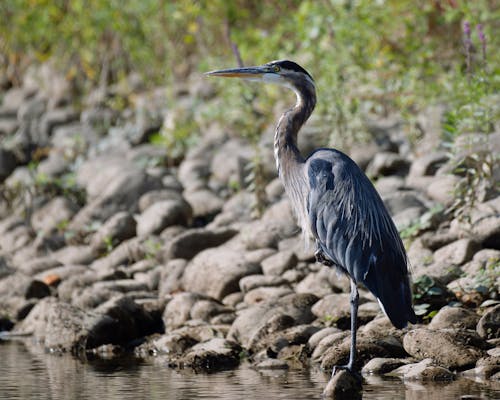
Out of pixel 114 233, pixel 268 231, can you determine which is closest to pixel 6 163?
pixel 114 233

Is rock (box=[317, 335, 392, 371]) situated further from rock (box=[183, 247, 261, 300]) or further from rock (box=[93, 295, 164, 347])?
rock (box=[183, 247, 261, 300])

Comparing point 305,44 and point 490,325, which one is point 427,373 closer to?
point 490,325

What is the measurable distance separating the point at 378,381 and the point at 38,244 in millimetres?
6723

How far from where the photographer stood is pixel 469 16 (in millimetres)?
9734

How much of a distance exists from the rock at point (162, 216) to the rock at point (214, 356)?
4029 mm

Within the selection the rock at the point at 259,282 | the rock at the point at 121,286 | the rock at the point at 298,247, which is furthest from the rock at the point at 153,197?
the rock at the point at 259,282

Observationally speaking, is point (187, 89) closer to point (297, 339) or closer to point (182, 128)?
point (182, 128)

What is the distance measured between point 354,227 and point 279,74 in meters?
1.24

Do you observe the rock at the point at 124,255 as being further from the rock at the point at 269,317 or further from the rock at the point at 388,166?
the rock at the point at 269,317

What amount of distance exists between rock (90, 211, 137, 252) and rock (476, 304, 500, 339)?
5.63m

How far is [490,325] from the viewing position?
6492 mm

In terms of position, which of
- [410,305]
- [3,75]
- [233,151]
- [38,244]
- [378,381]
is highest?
[3,75]

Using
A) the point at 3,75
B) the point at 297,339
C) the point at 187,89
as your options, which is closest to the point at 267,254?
the point at 297,339

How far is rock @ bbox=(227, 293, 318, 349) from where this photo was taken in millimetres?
7297
